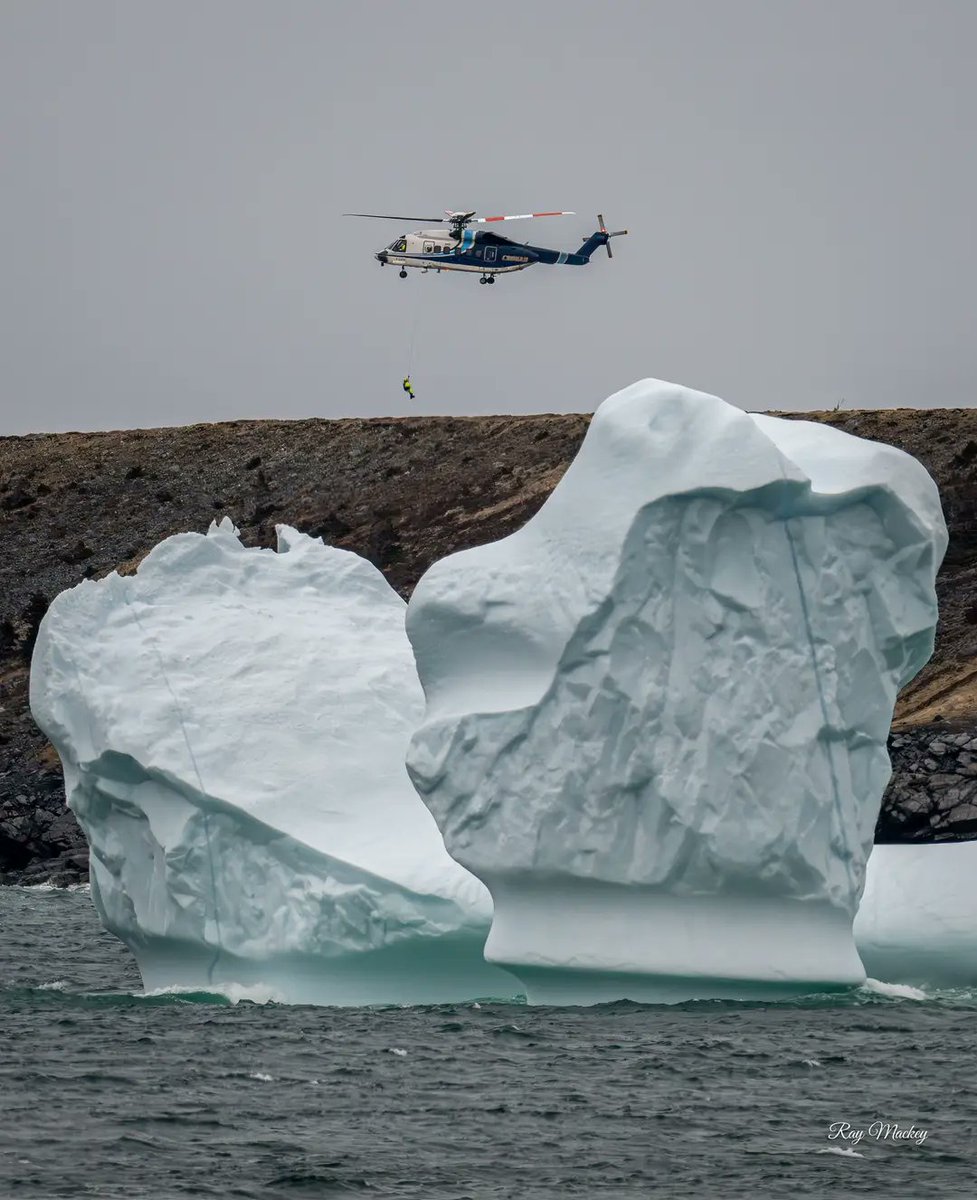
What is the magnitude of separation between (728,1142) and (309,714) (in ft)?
33.2

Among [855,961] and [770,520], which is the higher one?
[770,520]

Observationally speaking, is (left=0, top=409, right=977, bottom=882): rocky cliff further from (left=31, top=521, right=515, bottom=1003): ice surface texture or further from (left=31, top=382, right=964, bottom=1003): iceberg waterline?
(left=31, top=382, right=964, bottom=1003): iceberg waterline

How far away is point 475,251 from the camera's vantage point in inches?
1873

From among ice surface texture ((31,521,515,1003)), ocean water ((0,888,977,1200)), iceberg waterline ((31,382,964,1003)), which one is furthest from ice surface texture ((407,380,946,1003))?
ice surface texture ((31,521,515,1003))

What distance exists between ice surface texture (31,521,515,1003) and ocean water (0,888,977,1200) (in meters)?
0.72

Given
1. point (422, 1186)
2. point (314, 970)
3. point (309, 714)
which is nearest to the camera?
point (422, 1186)

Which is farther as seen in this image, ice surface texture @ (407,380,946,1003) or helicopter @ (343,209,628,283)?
helicopter @ (343,209,628,283)

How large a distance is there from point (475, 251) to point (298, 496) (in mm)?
25446

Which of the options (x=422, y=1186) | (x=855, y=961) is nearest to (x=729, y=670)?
(x=855, y=961)

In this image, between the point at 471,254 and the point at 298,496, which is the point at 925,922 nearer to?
the point at 471,254

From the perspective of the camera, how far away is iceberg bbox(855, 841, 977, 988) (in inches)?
870

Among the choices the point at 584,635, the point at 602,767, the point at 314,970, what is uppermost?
the point at 584,635

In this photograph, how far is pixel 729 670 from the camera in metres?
20.8

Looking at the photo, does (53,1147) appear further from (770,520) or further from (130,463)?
(130,463)
